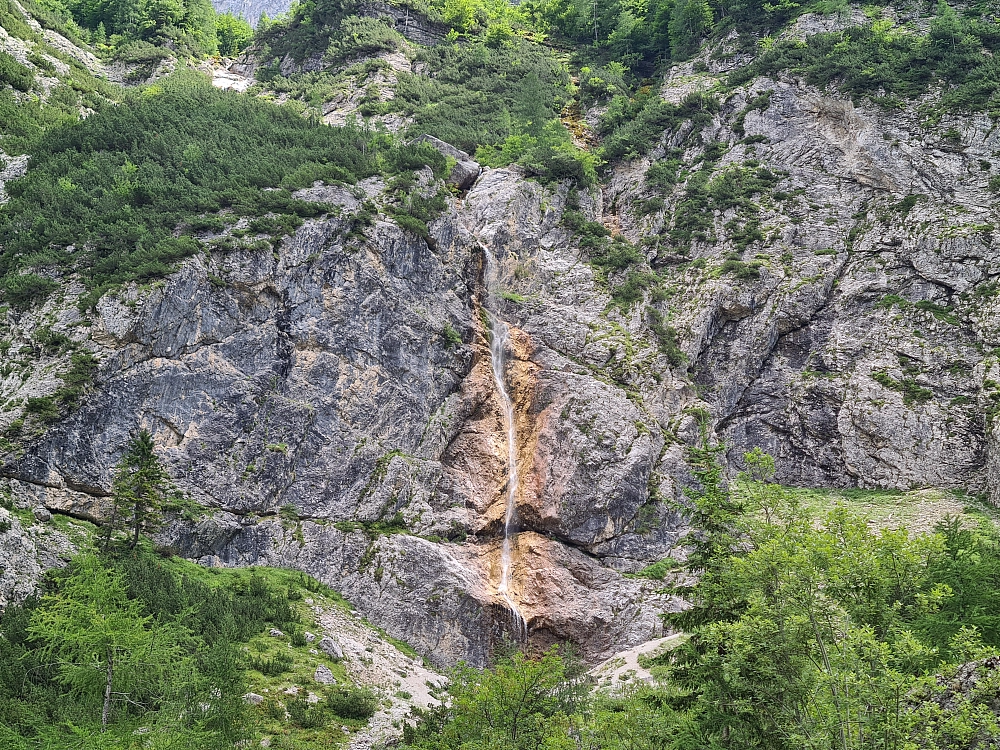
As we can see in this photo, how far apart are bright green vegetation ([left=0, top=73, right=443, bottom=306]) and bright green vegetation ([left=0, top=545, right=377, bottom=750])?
1715cm

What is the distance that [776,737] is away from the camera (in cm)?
1250

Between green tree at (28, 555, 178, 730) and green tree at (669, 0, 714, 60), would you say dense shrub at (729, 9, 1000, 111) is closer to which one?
green tree at (669, 0, 714, 60)

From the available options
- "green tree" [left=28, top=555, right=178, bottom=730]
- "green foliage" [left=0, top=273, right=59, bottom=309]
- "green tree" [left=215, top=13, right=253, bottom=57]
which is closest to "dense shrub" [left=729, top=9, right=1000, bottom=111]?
"green foliage" [left=0, top=273, right=59, bottom=309]

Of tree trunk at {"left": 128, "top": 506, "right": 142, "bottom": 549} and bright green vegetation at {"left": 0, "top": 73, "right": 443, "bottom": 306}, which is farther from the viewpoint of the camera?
bright green vegetation at {"left": 0, "top": 73, "right": 443, "bottom": 306}

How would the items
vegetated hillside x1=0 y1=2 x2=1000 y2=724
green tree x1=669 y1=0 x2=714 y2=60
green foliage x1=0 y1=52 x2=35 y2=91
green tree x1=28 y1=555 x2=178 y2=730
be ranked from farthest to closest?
green tree x1=669 y1=0 x2=714 y2=60 < green foliage x1=0 y1=52 x2=35 y2=91 < vegetated hillside x1=0 y1=2 x2=1000 y2=724 < green tree x1=28 y1=555 x2=178 y2=730

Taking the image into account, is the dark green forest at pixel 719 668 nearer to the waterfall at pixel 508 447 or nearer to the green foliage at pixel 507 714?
the green foliage at pixel 507 714

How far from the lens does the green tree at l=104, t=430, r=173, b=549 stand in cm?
2552

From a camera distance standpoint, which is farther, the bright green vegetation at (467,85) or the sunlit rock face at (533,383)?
the bright green vegetation at (467,85)

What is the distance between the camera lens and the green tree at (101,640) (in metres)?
11.0

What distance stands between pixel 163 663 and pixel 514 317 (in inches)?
1334

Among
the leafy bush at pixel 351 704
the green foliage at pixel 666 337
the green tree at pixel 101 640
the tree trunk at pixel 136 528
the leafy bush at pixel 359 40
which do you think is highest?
the leafy bush at pixel 359 40

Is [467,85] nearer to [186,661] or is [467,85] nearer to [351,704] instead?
[351,704]

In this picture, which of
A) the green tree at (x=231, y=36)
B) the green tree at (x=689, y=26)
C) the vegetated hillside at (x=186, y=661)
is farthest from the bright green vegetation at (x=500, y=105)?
the vegetated hillside at (x=186, y=661)

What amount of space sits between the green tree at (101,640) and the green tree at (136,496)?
1475cm
